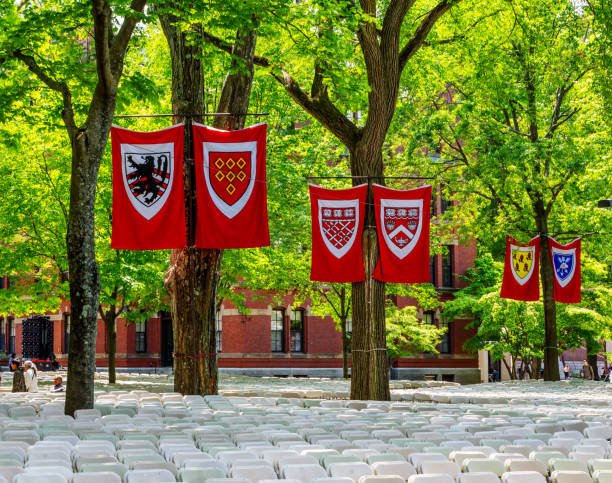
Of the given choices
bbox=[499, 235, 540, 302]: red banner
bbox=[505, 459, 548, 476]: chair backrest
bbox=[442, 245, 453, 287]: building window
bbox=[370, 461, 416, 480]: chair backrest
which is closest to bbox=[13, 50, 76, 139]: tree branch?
bbox=[370, 461, 416, 480]: chair backrest

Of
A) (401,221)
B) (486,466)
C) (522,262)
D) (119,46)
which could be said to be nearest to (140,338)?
(522,262)

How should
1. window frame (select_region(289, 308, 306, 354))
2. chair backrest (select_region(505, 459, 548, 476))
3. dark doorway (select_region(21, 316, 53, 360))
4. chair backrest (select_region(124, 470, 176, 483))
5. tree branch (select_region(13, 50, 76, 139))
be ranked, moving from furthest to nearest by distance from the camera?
1. dark doorway (select_region(21, 316, 53, 360))
2. window frame (select_region(289, 308, 306, 354))
3. tree branch (select_region(13, 50, 76, 139))
4. chair backrest (select_region(505, 459, 548, 476))
5. chair backrest (select_region(124, 470, 176, 483))

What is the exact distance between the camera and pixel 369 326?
20.3 m

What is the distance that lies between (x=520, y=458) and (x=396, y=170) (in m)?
25.6

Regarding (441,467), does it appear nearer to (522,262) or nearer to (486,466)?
(486,466)

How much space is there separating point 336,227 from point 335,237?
24 centimetres

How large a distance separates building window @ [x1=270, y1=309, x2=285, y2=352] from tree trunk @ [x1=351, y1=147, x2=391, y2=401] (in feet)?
99.7

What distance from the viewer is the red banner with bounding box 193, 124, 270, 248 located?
15.9 m

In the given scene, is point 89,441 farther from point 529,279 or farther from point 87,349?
point 529,279

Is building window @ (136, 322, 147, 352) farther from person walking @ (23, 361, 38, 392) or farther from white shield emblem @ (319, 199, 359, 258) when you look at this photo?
white shield emblem @ (319, 199, 359, 258)

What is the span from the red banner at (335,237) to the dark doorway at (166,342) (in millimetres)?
34942

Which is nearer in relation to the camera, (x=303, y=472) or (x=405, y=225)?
(x=303, y=472)

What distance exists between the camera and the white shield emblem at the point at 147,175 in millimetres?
15047

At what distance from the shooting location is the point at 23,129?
28969mm
